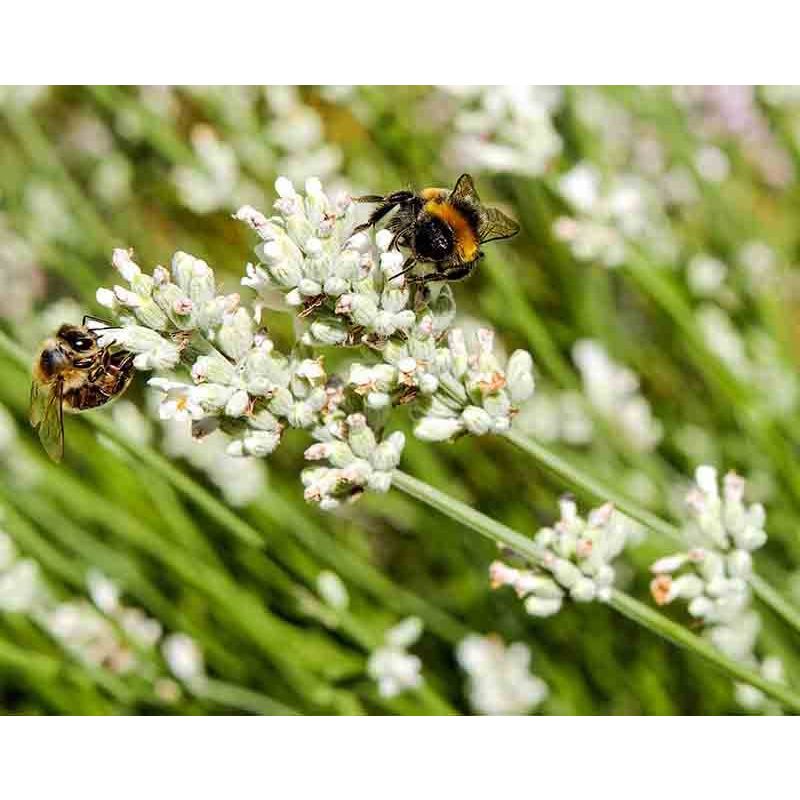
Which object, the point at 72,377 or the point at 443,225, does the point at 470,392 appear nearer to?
the point at 443,225

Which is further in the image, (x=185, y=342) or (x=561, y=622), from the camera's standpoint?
(x=561, y=622)

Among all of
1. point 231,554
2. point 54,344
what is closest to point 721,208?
point 231,554

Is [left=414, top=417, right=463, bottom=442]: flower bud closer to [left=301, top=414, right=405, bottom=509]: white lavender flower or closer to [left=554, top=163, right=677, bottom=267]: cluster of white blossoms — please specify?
[left=301, top=414, right=405, bottom=509]: white lavender flower

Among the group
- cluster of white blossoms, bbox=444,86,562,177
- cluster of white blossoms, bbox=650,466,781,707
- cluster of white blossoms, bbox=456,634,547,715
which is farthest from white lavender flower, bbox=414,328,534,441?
cluster of white blossoms, bbox=456,634,547,715

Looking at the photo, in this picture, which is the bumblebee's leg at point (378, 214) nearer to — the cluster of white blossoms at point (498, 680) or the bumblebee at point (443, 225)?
the bumblebee at point (443, 225)

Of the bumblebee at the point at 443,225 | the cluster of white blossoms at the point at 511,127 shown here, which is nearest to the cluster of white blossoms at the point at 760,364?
the cluster of white blossoms at the point at 511,127

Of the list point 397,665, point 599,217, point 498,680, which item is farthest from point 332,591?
point 599,217

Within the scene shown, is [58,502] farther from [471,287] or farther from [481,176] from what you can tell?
[481,176]
